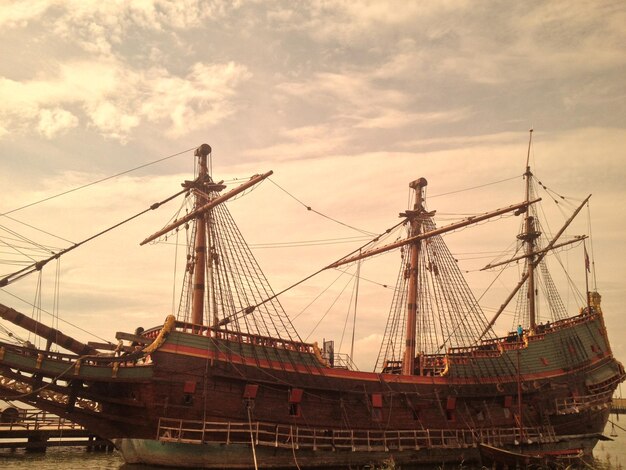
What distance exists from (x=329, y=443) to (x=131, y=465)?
7.98 meters

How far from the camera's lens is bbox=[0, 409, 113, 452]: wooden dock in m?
26.4

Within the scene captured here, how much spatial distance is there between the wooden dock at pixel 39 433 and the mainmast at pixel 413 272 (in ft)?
59.4

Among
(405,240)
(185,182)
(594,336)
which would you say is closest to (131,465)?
(185,182)

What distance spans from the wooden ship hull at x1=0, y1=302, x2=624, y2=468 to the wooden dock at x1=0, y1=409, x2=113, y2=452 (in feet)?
27.7

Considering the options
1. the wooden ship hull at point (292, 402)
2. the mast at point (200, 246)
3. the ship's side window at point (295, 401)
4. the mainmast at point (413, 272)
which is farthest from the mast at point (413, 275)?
the mast at point (200, 246)

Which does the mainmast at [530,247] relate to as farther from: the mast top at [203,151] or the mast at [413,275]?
the mast top at [203,151]

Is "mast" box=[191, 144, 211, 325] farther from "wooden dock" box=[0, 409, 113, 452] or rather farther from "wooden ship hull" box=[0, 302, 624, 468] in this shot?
"wooden dock" box=[0, 409, 113, 452]

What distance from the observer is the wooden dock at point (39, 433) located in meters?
26.4

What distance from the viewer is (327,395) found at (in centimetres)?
2323

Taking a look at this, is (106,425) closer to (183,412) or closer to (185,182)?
(183,412)

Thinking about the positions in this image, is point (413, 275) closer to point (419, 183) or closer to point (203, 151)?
point (419, 183)

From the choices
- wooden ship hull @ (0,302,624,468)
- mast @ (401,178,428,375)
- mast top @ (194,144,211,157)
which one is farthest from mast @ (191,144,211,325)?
mast @ (401,178,428,375)

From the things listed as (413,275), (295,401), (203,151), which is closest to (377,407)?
(295,401)

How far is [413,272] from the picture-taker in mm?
32656
